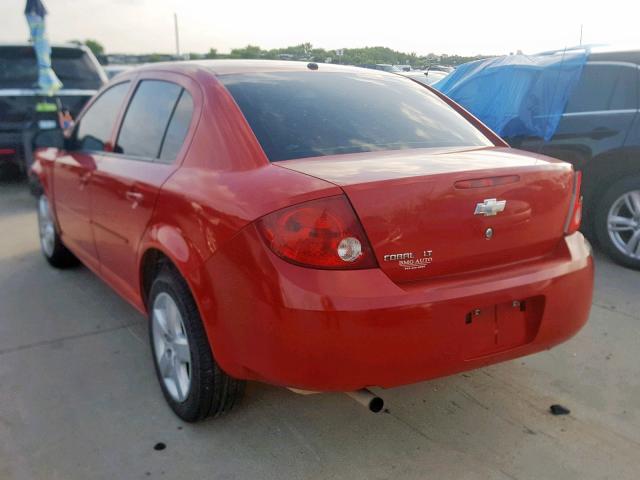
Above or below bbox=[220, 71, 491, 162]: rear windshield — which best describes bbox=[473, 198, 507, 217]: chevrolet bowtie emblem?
below

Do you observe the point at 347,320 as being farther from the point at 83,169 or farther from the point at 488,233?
the point at 83,169

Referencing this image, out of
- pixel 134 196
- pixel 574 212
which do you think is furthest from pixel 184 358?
pixel 574 212

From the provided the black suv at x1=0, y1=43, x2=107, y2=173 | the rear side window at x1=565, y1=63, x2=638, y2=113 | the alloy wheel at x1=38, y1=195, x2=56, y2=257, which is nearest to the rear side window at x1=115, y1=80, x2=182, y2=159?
the alloy wheel at x1=38, y1=195, x2=56, y2=257

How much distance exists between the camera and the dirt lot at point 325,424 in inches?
96.2

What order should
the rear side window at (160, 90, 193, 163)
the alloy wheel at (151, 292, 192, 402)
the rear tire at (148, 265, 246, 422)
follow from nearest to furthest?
the rear tire at (148, 265, 246, 422), the alloy wheel at (151, 292, 192, 402), the rear side window at (160, 90, 193, 163)

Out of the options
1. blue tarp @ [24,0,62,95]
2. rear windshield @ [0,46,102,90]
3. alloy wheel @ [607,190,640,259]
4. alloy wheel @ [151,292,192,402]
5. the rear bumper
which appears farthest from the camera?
rear windshield @ [0,46,102,90]

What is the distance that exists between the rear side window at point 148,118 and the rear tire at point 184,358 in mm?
747

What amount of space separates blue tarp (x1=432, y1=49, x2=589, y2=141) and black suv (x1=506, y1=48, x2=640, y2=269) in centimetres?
11

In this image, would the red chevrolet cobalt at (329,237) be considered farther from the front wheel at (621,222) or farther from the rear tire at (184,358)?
the front wheel at (621,222)

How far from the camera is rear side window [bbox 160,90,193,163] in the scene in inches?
112

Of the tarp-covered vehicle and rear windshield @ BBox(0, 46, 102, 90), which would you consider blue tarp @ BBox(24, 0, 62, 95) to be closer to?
rear windshield @ BBox(0, 46, 102, 90)

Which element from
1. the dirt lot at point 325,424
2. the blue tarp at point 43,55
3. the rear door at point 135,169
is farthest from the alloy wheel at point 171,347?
the blue tarp at point 43,55

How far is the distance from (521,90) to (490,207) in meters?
3.74

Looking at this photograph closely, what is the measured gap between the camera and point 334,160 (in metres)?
2.49
